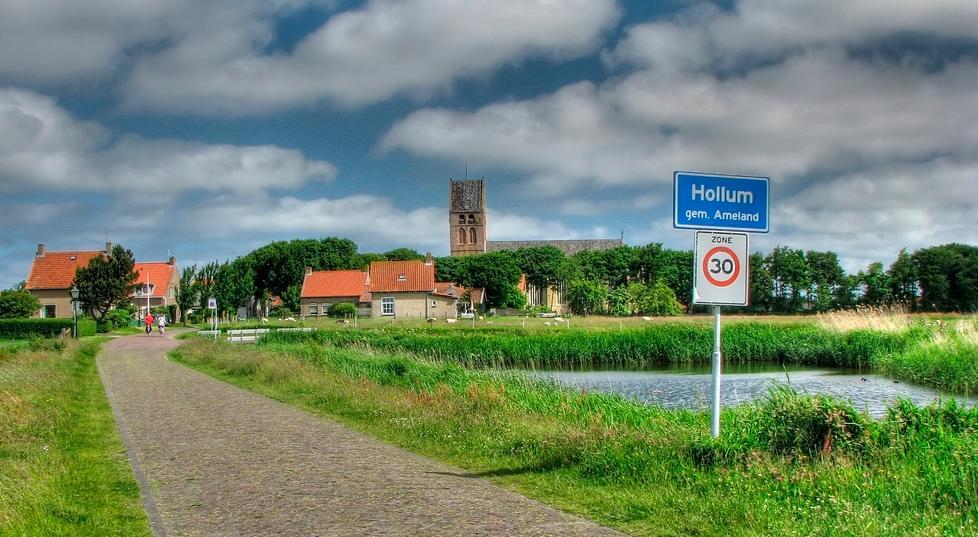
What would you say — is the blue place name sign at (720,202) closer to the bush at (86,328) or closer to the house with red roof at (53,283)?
the bush at (86,328)

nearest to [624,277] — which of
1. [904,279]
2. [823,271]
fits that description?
[823,271]

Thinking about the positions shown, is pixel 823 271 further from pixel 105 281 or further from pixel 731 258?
pixel 731 258

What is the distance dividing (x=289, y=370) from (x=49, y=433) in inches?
328

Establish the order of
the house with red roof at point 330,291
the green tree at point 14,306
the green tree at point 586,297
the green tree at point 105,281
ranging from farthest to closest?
1. the green tree at point 586,297
2. the house with red roof at point 330,291
3. the green tree at point 105,281
4. the green tree at point 14,306

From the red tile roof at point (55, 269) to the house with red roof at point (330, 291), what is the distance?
22.3m

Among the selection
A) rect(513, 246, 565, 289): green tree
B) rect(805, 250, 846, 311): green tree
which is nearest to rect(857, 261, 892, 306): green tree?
rect(805, 250, 846, 311): green tree

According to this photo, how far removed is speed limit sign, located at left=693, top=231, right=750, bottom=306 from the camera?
833 cm

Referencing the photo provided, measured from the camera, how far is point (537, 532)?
20.5 ft

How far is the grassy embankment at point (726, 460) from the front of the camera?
6180mm

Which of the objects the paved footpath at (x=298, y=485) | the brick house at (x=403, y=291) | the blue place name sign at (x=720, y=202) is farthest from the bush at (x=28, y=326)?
the blue place name sign at (x=720, y=202)

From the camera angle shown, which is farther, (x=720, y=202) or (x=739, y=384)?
(x=739, y=384)

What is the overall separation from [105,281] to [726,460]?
64184 millimetres

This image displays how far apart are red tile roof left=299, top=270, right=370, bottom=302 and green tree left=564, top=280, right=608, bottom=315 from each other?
79.8ft

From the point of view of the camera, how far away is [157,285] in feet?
298
